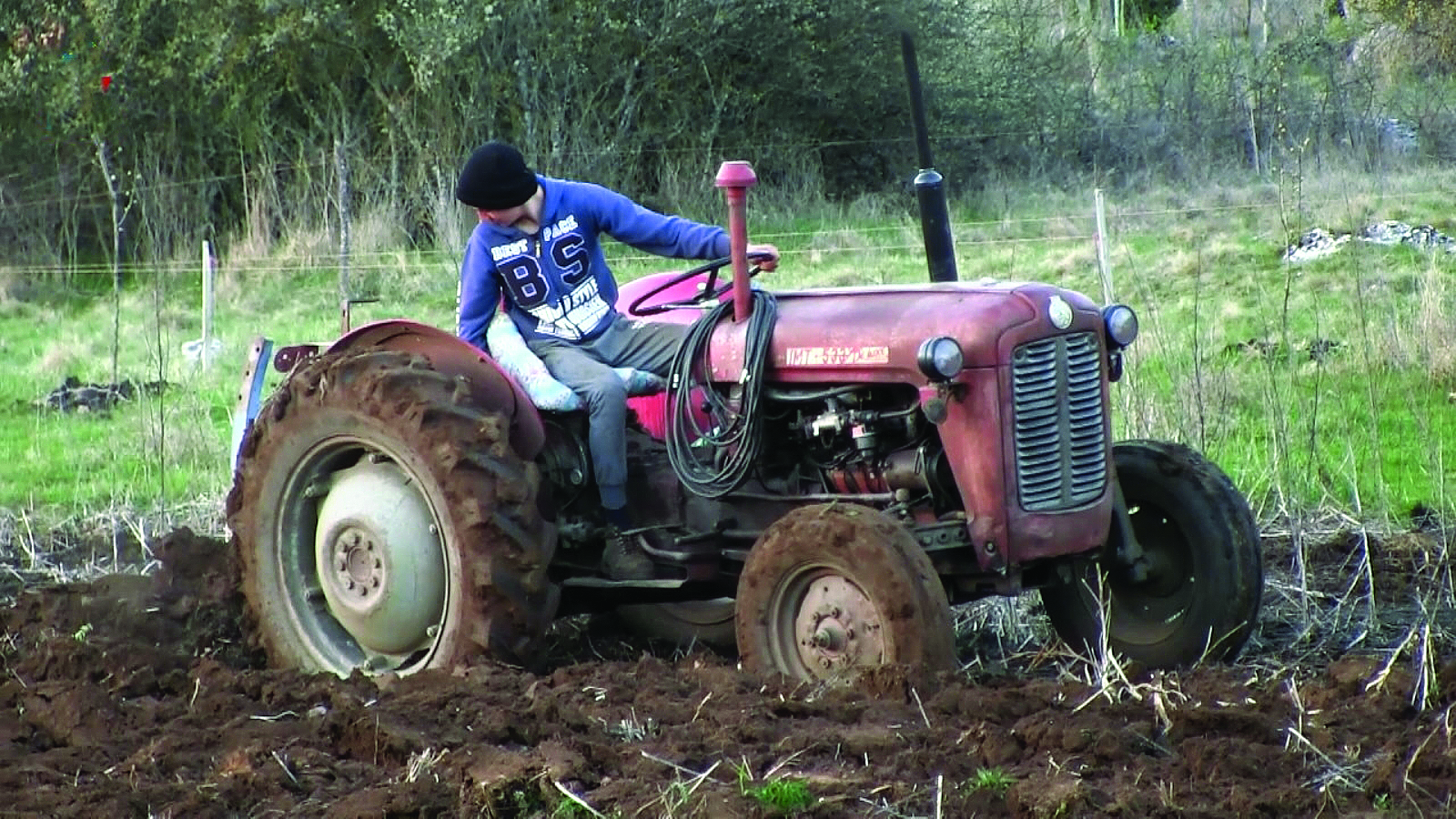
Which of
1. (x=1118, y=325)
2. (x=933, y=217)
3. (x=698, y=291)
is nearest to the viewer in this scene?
(x=1118, y=325)

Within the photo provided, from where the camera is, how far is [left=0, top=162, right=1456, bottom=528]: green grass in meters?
8.39

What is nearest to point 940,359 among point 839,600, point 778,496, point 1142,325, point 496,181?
point 839,600

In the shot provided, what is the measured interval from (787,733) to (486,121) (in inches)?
589

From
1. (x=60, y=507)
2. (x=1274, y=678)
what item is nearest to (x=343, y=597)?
(x=1274, y=678)

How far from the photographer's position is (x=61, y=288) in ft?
60.5

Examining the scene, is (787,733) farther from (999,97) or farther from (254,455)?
(999,97)

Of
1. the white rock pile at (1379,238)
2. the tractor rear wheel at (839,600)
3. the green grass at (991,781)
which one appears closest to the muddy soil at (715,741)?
the green grass at (991,781)

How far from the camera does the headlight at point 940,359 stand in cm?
534

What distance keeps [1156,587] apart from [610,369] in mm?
1846

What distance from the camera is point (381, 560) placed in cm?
609

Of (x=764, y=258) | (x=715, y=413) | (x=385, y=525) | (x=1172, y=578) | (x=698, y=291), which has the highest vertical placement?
(x=764, y=258)

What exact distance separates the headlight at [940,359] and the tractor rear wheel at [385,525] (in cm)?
125

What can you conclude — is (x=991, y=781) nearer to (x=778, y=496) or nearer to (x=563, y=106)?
(x=778, y=496)

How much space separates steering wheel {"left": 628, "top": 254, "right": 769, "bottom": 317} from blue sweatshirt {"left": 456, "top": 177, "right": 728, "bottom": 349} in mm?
69
